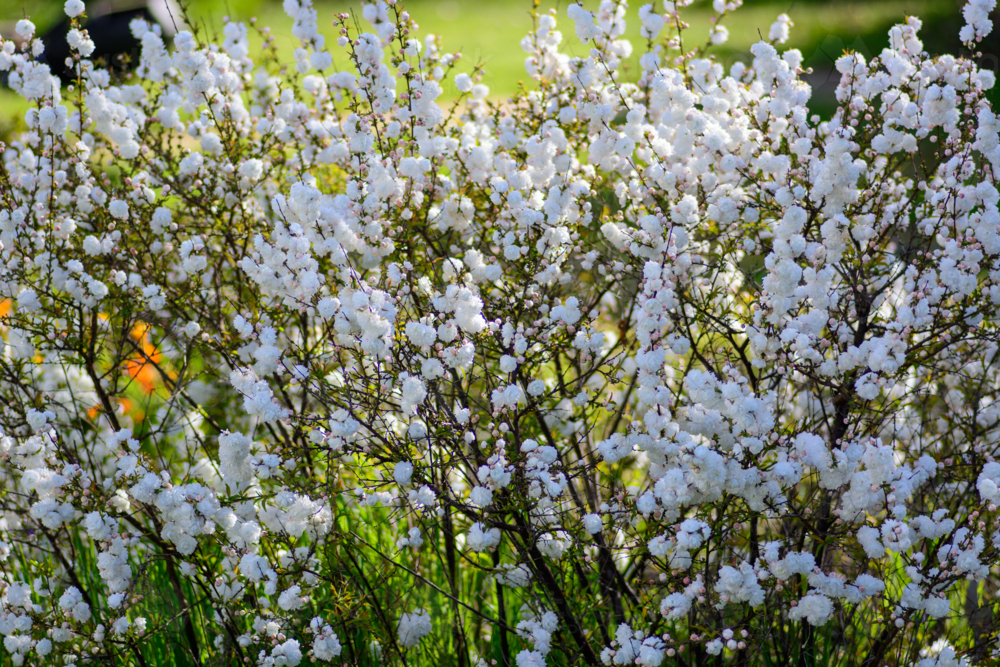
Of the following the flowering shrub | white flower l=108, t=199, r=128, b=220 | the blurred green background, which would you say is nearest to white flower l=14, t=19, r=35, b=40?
the flowering shrub

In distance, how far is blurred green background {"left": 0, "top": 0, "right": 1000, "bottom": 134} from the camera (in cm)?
1121

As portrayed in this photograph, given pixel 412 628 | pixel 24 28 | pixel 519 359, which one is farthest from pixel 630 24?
pixel 412 628

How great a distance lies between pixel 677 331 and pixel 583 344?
15.8 inches

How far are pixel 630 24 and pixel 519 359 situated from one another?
66.5 ft

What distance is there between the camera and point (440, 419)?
9.50 feet

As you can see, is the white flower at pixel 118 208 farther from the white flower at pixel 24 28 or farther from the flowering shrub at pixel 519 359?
the white flower at pixel 24 28

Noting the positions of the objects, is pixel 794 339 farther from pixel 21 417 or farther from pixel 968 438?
pixel 21 417

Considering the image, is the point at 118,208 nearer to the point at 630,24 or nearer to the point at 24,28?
→ the point at 24,28

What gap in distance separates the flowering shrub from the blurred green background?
10.9 ft

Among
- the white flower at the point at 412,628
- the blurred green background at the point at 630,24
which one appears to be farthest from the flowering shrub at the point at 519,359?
the blurred green background at the point at 630,24

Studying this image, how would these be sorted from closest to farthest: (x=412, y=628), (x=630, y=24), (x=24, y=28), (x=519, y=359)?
(x=519, y=359) < (x=412, y=628) < (x=24, y=28) < (x=630, y=24)

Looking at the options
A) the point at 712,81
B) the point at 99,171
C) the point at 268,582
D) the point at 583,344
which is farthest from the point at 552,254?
the point at 99,171

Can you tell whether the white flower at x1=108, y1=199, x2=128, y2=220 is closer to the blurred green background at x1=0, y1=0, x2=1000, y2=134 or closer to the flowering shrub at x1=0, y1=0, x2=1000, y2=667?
the flowering shrub at x1=0, y1=0, x2=1000, y2=667

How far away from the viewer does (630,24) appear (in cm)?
2173
